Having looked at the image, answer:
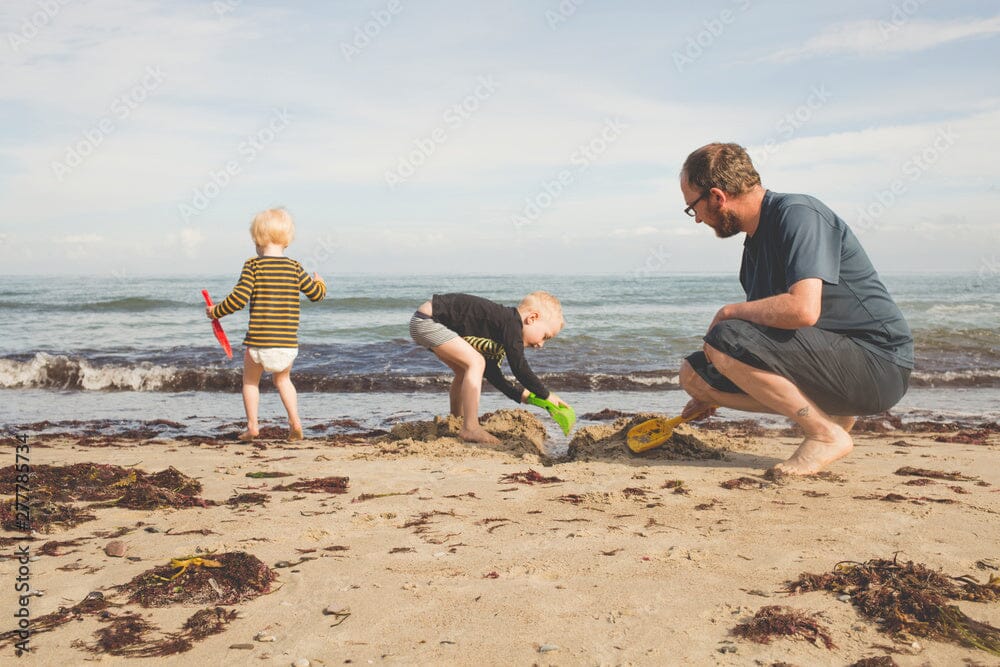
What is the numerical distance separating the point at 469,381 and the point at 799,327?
2165 mm

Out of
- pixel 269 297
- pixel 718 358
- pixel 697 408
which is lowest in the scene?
pixel 697 408

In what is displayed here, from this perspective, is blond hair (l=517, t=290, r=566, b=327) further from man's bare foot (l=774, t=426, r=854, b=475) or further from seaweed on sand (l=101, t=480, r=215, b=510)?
seaweed on sand (l=101, t=480, r=215, b=510)

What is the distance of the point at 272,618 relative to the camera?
2.18m

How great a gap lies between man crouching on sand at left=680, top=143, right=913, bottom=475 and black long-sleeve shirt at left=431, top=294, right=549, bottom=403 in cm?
149

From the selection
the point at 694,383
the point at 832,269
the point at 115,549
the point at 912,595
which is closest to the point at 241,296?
the point at 115,549

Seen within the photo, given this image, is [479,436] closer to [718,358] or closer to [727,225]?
[718,358]

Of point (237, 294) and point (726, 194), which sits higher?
point (726, 194)

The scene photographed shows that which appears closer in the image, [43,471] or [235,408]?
[43,471]

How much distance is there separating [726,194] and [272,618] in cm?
270

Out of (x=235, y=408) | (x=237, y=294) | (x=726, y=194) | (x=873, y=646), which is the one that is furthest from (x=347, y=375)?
(x=873, y=646)

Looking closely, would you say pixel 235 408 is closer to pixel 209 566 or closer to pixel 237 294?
pixel 237 294

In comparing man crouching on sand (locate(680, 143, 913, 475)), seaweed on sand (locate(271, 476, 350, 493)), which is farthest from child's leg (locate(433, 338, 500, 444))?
man crouching on sand (locate(680, 143, 913, 475))

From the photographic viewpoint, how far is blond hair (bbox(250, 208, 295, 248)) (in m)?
5.66

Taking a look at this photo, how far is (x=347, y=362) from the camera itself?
34.9 ft
